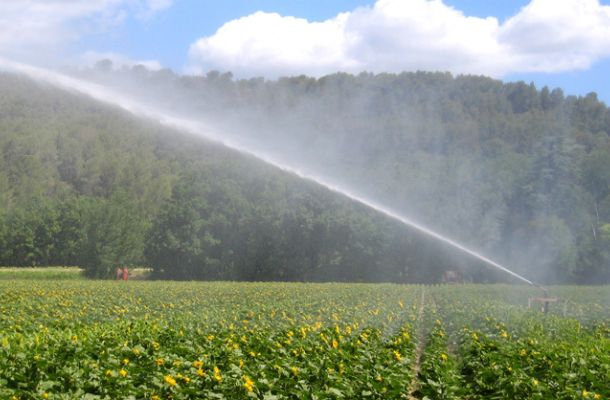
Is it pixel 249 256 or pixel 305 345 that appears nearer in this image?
pixel 305 345

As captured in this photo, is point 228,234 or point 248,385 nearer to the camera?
point 248,385

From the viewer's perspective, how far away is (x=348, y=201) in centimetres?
6544

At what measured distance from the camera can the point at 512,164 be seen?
72875 millimetres

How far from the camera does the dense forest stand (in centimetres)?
6050

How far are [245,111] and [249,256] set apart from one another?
43.3 feet

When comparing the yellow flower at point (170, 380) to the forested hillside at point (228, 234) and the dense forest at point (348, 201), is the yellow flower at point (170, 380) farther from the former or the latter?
the forested hillside at point (228, 234)

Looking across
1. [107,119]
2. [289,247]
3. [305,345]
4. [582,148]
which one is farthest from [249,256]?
[107,119]

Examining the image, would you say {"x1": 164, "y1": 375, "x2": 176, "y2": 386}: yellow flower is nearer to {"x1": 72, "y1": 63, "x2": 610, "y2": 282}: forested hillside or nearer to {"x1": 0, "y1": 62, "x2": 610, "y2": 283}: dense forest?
{"x1": 72, "y1": 63, "x2": 610, "y2": 282}: forested hillside

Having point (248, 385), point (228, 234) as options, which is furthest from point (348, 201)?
Result: point (248, 385)

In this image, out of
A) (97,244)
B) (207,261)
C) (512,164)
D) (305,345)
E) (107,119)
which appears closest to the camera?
(305,345)

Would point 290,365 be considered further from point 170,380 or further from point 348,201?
point 348,201

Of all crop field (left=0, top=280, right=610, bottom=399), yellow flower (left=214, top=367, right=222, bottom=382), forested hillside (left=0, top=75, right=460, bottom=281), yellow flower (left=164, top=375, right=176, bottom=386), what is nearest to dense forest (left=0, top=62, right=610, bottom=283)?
forested hillside (left=0, top=75, right=460, bottom=281)

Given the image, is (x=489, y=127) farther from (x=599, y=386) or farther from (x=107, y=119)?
(x=599, y=386)

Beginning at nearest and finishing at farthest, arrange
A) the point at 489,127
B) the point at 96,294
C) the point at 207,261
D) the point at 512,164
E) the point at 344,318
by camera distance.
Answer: the point at 344,318, the point at 96,294, the point at 207,261, the point at 512,164, the point at 489,127
